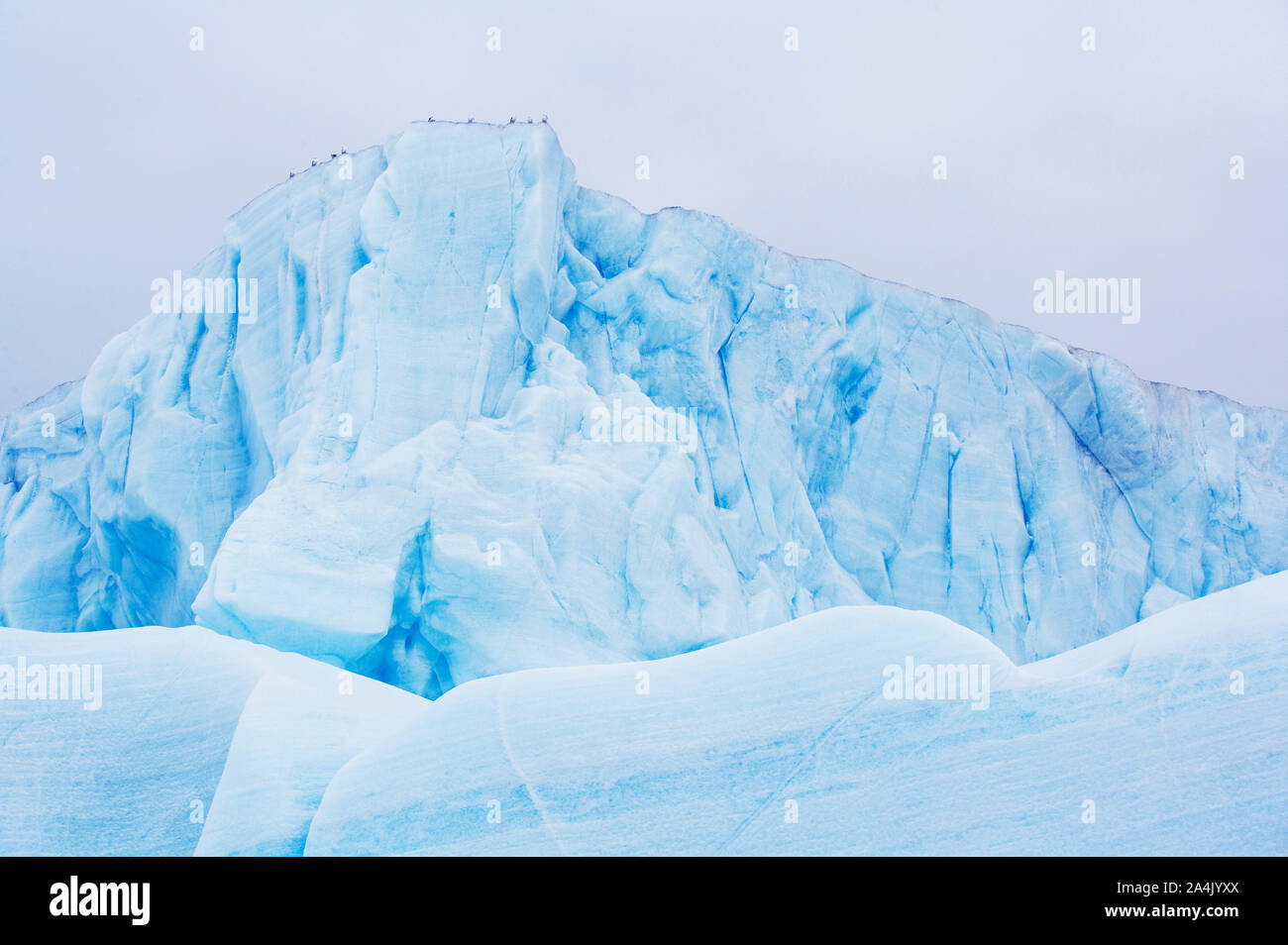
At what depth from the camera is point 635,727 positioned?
6.31 meters

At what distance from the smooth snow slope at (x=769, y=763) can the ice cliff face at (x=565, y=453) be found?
125 inches

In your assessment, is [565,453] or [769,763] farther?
[565,453]

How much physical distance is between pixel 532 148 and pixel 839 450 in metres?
5.18

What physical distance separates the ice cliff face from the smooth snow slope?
319 cm

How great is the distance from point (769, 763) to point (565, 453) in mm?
5563

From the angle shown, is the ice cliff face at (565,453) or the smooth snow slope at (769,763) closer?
the smooth snow slope at (769,763)

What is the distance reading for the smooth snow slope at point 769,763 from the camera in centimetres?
588

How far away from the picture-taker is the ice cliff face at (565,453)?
1047 cm

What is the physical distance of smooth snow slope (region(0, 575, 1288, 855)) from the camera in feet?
19.3

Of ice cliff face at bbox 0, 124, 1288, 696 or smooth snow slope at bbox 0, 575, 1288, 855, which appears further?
ice cliff face at bbox 0, 124, 1288, 696

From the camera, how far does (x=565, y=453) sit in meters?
11.2
